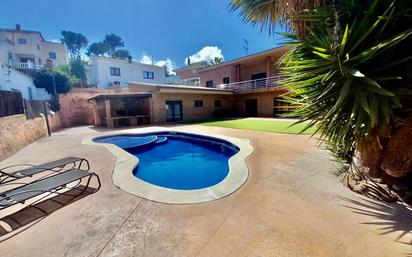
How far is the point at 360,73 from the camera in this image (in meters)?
2.37

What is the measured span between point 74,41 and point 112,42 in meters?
9.14

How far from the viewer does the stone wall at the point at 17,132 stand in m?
7.03

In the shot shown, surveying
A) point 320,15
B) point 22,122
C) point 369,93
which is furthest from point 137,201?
point 22,122

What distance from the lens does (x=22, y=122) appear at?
909 cm

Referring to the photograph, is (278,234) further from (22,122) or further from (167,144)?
(22,122)

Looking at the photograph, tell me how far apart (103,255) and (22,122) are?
35.1ft

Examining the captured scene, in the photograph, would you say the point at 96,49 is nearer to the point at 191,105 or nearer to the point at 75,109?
the point at 75,109

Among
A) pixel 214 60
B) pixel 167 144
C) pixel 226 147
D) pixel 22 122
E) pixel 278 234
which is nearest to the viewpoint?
pixel 278 234

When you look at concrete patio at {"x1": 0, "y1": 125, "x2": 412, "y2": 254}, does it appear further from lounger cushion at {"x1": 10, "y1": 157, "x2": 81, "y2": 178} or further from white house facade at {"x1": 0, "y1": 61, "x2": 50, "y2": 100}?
white house facade at {"x1": 0, "y1": 61, "x2": 50, "y2": 100}

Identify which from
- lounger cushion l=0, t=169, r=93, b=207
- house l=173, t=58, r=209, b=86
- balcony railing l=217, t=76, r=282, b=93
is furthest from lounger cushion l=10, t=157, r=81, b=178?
house l=173, t=58, r=209, b=86

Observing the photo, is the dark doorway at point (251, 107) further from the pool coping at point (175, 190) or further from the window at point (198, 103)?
the pool coping at point (175, 190)

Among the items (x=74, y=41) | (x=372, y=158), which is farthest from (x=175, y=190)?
(x=74, y=41)

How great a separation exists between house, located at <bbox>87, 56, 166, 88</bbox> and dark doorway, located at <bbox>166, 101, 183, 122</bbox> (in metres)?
13.7

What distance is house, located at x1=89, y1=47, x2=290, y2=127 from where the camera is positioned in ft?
51.7
